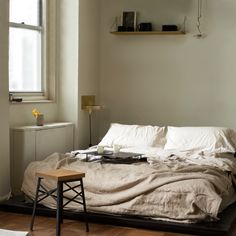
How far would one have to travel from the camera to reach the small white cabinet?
545cm

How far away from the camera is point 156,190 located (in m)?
4.45

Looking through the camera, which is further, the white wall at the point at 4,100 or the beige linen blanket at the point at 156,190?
the white wall at the point at 4,100

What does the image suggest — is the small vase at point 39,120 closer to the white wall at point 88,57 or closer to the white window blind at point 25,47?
the white window blind at point 25,47

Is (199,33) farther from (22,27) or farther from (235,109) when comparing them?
(22,27)

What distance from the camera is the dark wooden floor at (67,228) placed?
4340 millimetres

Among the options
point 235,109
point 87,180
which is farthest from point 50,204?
point 235,109

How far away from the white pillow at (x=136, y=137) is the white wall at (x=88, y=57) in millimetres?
568

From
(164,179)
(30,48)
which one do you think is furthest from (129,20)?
(164,179)

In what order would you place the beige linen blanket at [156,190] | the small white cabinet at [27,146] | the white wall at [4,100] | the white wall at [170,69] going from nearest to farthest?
1. the beige linen blanket at [156,190]
2. the white wall at [4,100]
3. the small white cabinet at [27,146]
4. the white wall at [170,69]

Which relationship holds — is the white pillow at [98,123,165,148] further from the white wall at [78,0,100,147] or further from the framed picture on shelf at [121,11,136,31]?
the framed picture on shelf at [121,11,136,31]

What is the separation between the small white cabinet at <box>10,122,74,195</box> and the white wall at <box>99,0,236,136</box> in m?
1.42

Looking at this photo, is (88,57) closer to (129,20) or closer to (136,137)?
(129,20)

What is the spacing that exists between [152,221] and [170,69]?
279cm

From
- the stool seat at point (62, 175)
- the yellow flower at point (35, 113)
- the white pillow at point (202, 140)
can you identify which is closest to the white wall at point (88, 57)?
the yellow flower at point (35, 113)
